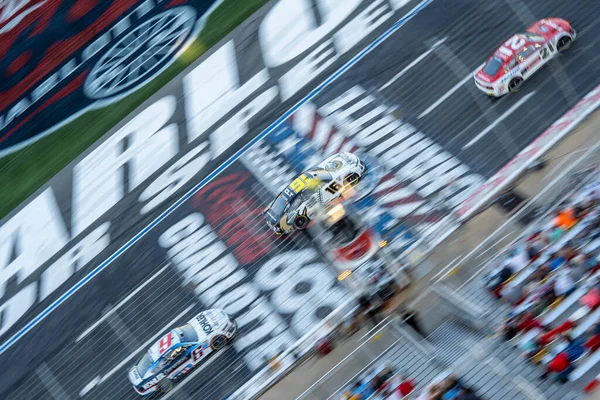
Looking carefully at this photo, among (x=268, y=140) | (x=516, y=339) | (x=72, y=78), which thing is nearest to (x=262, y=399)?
(x=516, y=339)

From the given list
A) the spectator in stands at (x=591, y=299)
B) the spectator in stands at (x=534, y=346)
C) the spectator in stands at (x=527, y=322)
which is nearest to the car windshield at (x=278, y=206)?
the spectator in stands at (x=527, y=322)

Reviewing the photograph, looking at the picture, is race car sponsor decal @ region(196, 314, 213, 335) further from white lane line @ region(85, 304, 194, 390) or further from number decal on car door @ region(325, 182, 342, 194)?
number decal on car door @ region(325, 182, 342, 194)

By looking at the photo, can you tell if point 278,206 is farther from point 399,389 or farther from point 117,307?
point 399,389

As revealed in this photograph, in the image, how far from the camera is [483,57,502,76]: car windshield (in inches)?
957

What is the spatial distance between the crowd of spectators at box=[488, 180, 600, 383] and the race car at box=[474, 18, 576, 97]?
726 cm

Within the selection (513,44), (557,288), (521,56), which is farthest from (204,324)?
(513,44)

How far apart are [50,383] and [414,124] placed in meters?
13.1

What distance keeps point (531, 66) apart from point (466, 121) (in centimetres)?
243

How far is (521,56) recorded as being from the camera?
24.1m

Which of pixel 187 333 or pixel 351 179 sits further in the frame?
pixel 351 179

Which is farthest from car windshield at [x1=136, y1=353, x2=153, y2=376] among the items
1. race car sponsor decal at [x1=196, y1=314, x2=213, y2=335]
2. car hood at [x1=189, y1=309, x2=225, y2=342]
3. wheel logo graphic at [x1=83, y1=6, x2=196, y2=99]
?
wheel logo graphic at [x1=83, y1=6, x2=196, y2=99]

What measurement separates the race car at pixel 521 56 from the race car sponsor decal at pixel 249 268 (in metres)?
7.15

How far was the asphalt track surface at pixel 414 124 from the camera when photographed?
2345 centimetres

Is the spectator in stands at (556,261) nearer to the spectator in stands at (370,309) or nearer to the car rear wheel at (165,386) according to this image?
the spectator in stands at (370,309)
